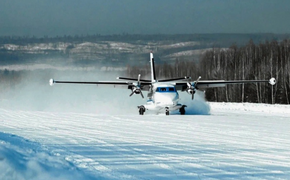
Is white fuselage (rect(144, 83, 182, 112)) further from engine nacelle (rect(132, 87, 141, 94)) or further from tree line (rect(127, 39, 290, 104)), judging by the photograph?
tree line (rect(127, 39, 290, 104))

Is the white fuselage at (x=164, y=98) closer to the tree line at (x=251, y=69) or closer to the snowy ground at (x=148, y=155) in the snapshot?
the snowy ground at (x=148, y=155)

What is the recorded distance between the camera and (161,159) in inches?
350

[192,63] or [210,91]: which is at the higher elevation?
[192,63]

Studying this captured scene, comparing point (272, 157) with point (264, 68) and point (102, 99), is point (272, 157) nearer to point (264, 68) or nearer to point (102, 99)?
point (102, 99)

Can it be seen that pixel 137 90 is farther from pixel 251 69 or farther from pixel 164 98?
pixel 251 69

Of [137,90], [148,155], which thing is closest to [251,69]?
[137,90]

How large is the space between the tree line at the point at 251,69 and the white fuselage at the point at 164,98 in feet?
77.2

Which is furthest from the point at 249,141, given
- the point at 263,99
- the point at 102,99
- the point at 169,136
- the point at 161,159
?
the point at 263,99

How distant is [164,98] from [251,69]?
1319 inches

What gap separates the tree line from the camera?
161ft

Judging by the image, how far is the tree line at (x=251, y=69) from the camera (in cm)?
4909

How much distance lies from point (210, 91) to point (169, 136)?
50.3 meters

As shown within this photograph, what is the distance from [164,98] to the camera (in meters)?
24.6

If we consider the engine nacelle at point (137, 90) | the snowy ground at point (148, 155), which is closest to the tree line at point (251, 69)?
the engine nacelle at point (137, 90)
